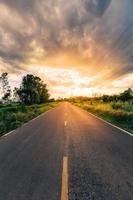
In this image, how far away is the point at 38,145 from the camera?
Result: 8555mm

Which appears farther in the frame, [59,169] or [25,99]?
[25,99]

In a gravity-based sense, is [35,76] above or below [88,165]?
above

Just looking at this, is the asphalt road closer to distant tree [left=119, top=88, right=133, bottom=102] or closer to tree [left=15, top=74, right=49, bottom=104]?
distant tree [left=119, top=88, right=133, bottom=102]

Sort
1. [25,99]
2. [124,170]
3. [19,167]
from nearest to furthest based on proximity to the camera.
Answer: [124,170], [19,167], [25,99]

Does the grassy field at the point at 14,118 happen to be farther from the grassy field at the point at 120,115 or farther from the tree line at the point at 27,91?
the tree line at the point at 27,91

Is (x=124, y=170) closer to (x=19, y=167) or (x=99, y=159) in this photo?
(x=99, y=159)

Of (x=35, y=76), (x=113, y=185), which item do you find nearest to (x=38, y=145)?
(x=113, y=185)

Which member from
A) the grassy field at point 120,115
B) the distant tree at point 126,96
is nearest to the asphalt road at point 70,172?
the grassy field at point 120,115

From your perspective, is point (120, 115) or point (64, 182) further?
point (120, 115)

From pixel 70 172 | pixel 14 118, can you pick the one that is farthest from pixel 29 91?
pixel 70 172

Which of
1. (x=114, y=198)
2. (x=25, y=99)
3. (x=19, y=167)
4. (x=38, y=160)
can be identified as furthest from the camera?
(x=25, y=99)

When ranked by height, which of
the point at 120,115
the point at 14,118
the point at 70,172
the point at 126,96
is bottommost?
the point at 14,118

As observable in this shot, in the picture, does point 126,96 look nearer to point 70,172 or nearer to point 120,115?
point 120,115

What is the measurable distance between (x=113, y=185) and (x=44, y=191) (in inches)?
60.3
